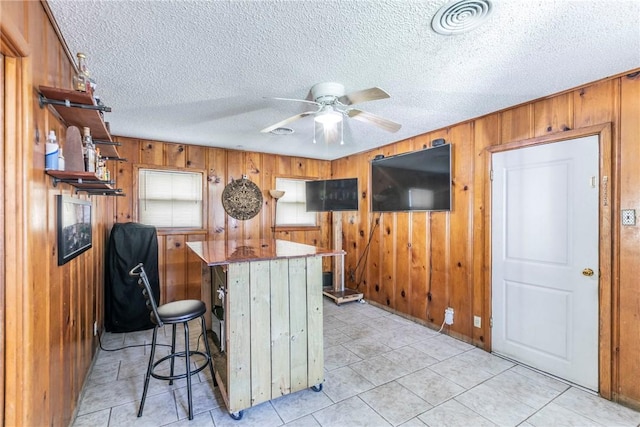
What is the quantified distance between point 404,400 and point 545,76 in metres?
2.59

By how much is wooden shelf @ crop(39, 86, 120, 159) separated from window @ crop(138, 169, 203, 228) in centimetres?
186

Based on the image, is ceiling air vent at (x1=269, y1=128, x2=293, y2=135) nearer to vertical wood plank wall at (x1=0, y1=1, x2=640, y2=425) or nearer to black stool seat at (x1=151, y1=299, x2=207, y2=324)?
vertical wood plank wall at (x1=0, y1=1, x2=640, y2=425)

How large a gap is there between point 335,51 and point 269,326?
74.0 inches

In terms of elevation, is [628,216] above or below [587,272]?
above

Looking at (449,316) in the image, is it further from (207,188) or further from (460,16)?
(207,188)

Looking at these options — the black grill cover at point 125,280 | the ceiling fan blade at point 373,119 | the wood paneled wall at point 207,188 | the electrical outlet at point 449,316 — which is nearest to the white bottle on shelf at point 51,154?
the ceiling fan blade at point 373,119

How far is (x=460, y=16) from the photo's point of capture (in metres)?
1.50

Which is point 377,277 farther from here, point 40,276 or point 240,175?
point 40,276

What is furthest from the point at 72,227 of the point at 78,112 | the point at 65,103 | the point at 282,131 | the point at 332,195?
the point at 332,195

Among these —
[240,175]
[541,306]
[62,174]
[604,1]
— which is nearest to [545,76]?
[604,1]

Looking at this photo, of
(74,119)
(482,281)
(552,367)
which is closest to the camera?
(74,119)

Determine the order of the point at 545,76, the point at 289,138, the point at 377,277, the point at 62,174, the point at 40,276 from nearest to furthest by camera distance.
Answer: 1. the point at 40,276
2. the point at 62,174
3. the point at 545,76
4. the point at 289,138
5. the point at 377,277

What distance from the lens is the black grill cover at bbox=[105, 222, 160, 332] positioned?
134 inches

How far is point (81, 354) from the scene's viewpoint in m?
2.23
